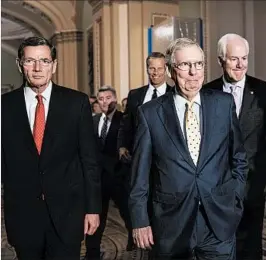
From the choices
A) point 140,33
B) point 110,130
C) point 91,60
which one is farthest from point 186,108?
point 91,60

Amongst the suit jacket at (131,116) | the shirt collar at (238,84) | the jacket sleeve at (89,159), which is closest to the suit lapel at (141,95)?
the suit jacket at (131,116)

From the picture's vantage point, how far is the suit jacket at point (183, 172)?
267 cm

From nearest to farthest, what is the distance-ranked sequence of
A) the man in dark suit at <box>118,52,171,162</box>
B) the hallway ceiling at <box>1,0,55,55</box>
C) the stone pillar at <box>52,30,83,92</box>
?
1. the man in dark suit at <box>118,52,171,162</box>
2. the stone pillar at <box>52,30,83,92</box>
3. the hallway ceiling at <box>1,0,55,55</box>

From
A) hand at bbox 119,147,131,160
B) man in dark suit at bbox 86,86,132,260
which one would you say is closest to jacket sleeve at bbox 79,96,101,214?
hand at bbox 119,147,131,160

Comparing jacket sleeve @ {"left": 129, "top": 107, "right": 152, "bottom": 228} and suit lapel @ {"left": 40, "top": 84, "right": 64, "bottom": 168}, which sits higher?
suit lapel @ {"left": 40, "top": 84, "right": 64, "bottom": 168}

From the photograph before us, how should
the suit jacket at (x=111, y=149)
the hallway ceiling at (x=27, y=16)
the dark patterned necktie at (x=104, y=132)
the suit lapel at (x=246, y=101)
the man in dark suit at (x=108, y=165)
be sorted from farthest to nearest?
the hallway ceiling at (x=27, y=16), the dark patterned necktie at (x=104, y=132), the suit jacket at (x=111, y=149), the man in dark suit at (x=108, y=165), the suit lapel at (x=246, y=101)

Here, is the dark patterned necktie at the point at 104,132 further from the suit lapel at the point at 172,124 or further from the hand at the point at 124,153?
the suit lapel at the point at 172,124

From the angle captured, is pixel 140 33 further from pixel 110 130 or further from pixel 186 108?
pixel 186 108

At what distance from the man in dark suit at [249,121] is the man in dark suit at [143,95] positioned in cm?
97

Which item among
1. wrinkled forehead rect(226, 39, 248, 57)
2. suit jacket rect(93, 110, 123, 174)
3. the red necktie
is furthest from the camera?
suit jacket rect(93, 110, 123, 174)

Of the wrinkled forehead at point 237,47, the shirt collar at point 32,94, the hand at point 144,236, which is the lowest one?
the hand at point 144,236

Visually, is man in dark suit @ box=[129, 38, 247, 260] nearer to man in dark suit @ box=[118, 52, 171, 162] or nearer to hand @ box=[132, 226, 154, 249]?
hand @ box=[132, 226, 154, 249]

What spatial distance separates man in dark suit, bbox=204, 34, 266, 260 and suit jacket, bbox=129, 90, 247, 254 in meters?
0.58

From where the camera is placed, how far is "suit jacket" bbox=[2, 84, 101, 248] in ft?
9.41
